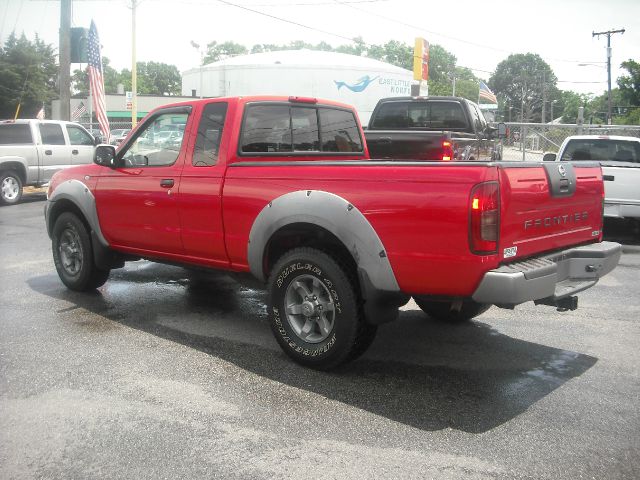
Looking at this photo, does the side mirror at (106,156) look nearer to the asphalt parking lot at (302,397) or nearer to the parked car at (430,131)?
the asphalt parking lot at (302,397)

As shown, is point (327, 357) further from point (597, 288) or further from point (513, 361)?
point (597, 288)

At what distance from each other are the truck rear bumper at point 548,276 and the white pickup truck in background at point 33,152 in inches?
563

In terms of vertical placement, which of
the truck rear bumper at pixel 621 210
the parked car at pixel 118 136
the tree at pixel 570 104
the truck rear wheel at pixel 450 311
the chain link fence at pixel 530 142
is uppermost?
the tree at pixel 570 104

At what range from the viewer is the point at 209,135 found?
5207mm

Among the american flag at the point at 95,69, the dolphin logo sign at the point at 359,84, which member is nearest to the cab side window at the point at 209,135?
the american flag at the point at 95,69

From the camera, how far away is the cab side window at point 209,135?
5.12 m

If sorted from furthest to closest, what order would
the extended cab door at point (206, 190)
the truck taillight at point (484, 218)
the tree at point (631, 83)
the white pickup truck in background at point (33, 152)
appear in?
the tree at point (631, 83) → the white pickup truck in background at point (33, 152) → the extended cab door at point (206, 190) → the truck taillight at point (484, 218)

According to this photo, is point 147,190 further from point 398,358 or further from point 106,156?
point 398,358

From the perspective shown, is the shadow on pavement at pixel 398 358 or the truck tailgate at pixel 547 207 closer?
the truck tailgate at pixel 547 207

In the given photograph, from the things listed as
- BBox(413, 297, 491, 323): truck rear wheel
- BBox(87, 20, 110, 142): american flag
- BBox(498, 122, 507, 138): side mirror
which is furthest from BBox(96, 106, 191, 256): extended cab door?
BBox(87, 20, 110, 142): american flag

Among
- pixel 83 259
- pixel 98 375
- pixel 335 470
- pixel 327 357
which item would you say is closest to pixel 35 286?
pixel 83 259

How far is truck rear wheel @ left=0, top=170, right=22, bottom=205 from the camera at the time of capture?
15.1 metres

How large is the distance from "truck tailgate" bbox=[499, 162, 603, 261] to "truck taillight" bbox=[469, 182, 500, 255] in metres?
0.05

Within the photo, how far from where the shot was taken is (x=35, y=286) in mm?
6992
